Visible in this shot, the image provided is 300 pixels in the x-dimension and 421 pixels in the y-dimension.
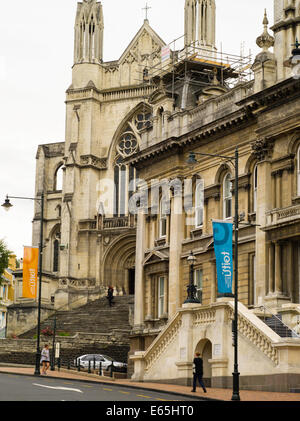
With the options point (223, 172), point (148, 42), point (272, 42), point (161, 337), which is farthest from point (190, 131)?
point (148, 42)

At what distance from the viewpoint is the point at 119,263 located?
7475 centimetres

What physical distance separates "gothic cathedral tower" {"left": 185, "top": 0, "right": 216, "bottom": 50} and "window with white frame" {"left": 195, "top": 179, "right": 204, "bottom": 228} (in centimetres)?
2500

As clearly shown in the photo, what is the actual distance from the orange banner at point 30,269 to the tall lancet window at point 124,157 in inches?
793

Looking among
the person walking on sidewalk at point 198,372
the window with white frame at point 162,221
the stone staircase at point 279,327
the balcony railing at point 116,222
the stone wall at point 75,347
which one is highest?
the balcony railing at point 116,222

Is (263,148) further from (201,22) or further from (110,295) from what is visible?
(201,22)

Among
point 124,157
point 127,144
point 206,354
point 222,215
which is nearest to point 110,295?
point 124,157

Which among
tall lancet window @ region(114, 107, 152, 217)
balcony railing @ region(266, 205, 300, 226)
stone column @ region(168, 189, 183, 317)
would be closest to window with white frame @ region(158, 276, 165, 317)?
stone column @ region(168, 189, 183, 317)

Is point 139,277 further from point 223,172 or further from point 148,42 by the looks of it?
point 148,42

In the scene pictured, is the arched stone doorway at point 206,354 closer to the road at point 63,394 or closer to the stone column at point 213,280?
the road at point 63,394

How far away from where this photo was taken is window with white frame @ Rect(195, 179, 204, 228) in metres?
47.0

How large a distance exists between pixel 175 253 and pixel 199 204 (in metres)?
2.79

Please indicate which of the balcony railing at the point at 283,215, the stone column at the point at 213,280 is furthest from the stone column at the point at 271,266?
the stone column at the point at 213,280

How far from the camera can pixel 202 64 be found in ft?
177

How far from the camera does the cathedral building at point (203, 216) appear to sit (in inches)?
1444
